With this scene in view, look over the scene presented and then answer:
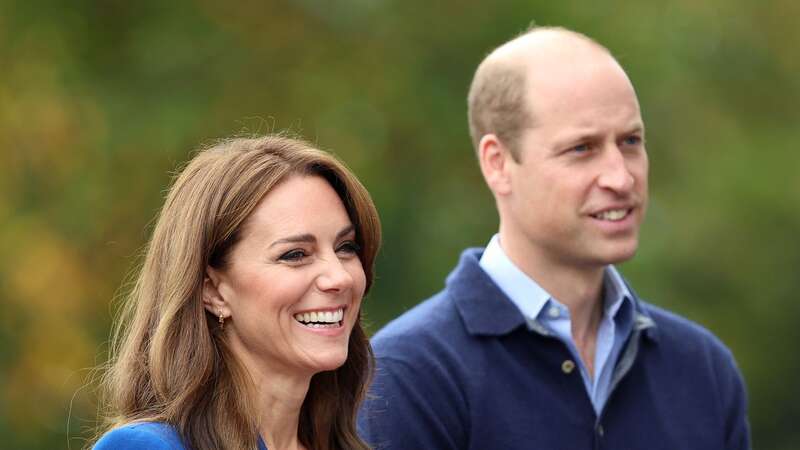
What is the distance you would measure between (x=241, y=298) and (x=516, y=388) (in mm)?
1011

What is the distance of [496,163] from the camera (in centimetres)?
422

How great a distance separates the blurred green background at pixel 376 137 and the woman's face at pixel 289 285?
4.26 metres

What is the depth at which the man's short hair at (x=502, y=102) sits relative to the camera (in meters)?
4.15

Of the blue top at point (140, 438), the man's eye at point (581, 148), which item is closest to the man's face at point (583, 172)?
the man's eye at point (581, 148)

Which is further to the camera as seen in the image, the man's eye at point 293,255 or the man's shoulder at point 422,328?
the man's shoulder at point 422,328

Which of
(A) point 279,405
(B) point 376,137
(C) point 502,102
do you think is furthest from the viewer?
(B) point 376,137

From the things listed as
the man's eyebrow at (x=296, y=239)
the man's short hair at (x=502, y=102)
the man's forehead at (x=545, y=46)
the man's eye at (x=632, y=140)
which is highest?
the man's forehead at (x=545, y=46)

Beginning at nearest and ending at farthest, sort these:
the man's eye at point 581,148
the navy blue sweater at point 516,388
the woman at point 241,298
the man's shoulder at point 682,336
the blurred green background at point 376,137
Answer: the woman at point 241,298, the navy blue sweater at point 516,388, the man's eye at point 581,148, the man's shoulder at point 682,336, the blurred green background at point 376,137

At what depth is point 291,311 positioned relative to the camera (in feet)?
10.3

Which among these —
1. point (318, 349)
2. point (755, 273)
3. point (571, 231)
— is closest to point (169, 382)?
point (318, 349)

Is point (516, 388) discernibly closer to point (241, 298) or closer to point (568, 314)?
point (568, 314)

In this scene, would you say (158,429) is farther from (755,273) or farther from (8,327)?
(755,273)

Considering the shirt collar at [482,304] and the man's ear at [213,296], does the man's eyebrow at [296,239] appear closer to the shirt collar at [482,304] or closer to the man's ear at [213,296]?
the man's ear at [213,296]

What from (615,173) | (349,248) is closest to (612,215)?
(615,173)
